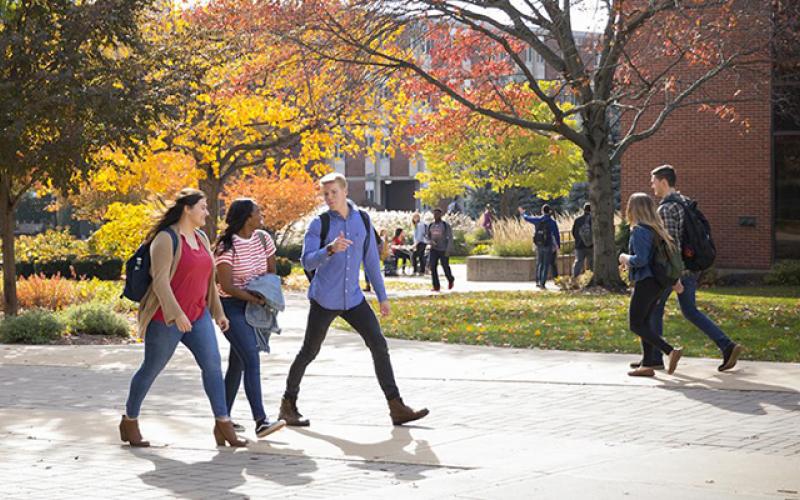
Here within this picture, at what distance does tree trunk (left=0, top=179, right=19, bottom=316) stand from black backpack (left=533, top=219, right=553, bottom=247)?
37.1ft

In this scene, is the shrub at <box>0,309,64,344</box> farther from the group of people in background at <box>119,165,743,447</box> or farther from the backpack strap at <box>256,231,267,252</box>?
the backpack strap at <box>256,231,267,252</box>

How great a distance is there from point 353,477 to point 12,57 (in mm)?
11542

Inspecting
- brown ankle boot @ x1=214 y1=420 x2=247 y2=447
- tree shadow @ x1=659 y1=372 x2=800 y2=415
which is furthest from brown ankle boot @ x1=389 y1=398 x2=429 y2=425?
tree shadow @ x1=659 y1=372 x2=800 y2=415

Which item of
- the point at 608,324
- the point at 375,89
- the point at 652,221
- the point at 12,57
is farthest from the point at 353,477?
the point at 375,89

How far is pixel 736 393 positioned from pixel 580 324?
5.48 metres

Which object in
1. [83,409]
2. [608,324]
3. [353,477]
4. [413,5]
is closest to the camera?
[353,477]

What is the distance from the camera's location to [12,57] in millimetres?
17438

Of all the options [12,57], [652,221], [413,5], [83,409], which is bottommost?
[83,409]

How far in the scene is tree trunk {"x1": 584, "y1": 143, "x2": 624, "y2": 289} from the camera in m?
23.3

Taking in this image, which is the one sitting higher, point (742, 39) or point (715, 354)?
point (742, 39)

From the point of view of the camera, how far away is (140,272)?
28.7 ft

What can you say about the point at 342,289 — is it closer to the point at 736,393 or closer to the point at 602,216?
the point at 736,393

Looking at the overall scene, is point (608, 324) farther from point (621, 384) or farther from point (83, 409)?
point (83, 409)

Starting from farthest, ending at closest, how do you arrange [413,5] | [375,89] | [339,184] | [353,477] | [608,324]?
[375,89] → [413,5] → [608,324] → [339,184] → [353,477]
